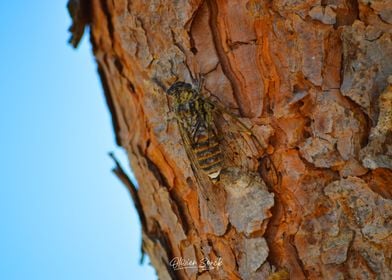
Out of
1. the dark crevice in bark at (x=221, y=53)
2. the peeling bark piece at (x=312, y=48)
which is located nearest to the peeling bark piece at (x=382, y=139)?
the peeling bark piece at (x=312, y=48)

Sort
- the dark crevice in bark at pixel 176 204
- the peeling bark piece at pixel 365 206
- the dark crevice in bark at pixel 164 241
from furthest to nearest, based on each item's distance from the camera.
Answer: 1. the dark crevice in bark at pixel 164 241
2. the dark crevice in bark at pixel 176 204
3. the peeling bark piece at pixel 365 206

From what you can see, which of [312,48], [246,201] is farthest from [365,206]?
[312,48]

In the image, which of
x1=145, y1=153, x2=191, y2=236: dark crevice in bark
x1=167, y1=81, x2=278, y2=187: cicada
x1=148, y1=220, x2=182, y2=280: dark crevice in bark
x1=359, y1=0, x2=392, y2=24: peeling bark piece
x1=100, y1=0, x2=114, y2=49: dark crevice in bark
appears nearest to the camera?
x1=359, y1=0, x2=392, y2=24: peeling bark piece

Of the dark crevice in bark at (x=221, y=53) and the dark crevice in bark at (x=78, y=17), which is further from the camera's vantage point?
the dark crevice in bark at (x=78, y=17)

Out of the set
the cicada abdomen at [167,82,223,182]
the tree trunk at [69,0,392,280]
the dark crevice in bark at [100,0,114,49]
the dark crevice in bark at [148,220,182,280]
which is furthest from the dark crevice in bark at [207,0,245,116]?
the dark crevice in bark at [148,220,182,280]

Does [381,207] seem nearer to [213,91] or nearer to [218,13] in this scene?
[213,91]

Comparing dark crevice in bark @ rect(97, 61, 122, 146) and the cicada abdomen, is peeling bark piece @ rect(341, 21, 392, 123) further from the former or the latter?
dark crevice in bark @ rect(97, 61, 122, 146)

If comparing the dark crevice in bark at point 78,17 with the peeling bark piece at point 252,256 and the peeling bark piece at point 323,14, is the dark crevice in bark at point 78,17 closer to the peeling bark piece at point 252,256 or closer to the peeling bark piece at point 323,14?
the peeling bark piece at point 323,14

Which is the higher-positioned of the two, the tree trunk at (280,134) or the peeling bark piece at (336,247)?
the tree trunk at (280,134)
